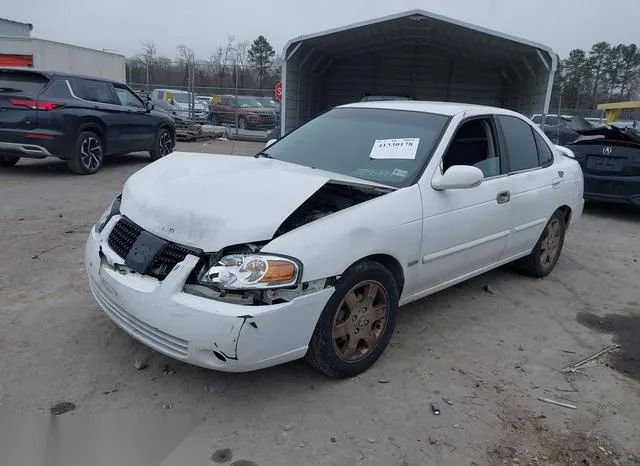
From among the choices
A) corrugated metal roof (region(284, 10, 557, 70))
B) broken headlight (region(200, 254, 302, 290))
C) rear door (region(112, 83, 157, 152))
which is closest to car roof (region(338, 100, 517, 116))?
broken headlight (region(200, 254, 302, 290))

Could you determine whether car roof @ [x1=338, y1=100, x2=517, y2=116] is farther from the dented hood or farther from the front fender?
the dented hood

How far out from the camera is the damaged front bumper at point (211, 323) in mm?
2670

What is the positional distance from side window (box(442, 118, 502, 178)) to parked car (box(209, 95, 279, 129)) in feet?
58.9

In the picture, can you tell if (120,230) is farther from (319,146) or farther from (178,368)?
(319,146)

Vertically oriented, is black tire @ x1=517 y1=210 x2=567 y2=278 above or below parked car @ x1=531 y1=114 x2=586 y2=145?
below

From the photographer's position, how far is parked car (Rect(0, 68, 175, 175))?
877 centimetres

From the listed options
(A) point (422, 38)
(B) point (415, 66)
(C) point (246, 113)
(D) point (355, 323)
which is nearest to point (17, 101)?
(D) point (355, 323)

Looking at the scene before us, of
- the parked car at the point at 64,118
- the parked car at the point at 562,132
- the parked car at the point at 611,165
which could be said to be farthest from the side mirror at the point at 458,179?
the parked car at the point at 562,132

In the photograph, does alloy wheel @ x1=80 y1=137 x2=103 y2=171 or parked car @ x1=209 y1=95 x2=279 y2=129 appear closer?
alloy wheel @ x1=80 y1=137 x2=103 y2=171

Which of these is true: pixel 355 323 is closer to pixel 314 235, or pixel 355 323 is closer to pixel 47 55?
pixel 314 235

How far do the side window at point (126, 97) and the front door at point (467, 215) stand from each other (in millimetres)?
8287

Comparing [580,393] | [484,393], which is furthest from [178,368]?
[580,393]

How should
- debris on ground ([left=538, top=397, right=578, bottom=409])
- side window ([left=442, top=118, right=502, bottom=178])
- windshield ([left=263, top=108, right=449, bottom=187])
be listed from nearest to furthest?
debris on ground ([left=538, top=397, right=578, bottom=409]) → windshield ([left=263, top=108, right=449, bottom=187]) → side window ([left=442, top=118, right=502, bottom=178])

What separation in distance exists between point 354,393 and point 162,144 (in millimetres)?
10126
